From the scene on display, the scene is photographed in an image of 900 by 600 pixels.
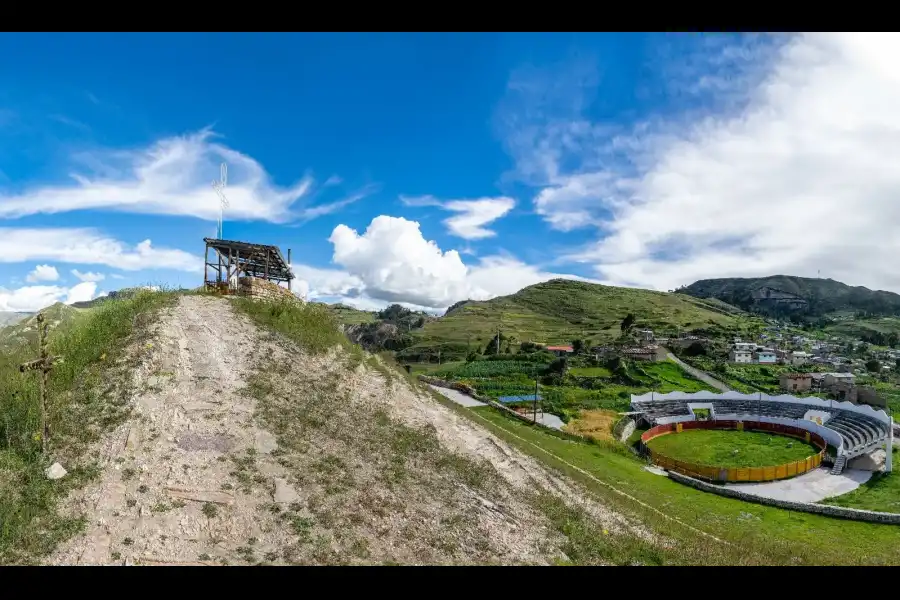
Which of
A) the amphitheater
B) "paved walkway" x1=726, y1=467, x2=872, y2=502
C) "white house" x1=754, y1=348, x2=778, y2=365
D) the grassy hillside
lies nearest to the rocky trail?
"paved walkway" x1=726, y1=467, x2=872, y2=502

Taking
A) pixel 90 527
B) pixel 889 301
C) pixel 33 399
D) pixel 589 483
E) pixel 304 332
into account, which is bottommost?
pixel 589 483

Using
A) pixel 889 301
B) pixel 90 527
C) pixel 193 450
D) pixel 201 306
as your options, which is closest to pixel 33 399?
pixel 193 450

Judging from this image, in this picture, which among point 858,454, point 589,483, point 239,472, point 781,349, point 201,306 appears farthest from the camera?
point 781,349

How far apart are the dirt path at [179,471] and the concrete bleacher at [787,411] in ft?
131

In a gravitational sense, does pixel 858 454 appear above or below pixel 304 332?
below

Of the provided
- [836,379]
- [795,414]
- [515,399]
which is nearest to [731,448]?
[795,414]

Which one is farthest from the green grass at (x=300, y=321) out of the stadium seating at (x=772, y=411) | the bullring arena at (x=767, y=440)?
the stadium seating at (x=772, y=411)

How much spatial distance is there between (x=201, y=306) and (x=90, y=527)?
370 inches

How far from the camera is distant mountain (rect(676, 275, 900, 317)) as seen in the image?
335 feet

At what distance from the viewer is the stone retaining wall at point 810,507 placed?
20.4 metres

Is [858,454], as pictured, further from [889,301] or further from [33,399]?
[889,301]

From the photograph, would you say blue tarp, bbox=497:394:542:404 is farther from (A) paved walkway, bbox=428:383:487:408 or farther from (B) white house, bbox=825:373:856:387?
(B) white house, bbox=825:373:856:387

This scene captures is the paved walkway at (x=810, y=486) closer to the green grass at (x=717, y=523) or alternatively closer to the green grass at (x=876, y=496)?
the green grass at (x=876, y=496)
